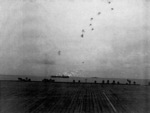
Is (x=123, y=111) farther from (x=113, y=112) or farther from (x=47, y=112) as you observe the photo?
(x=47, y=112)

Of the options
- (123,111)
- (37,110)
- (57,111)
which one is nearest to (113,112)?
(123,111)

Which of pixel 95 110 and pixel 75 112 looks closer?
pixel 75 112

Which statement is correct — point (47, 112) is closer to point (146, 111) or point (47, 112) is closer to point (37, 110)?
point (37, 110)

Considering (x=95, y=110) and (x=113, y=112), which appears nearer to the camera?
(x=113, y=112)

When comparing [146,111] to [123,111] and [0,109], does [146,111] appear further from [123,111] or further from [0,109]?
[0,109]

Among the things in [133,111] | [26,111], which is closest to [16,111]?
[26,111]

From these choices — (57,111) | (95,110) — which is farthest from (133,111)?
(57,111)

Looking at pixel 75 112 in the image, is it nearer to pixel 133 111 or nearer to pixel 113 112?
pixel 113 112

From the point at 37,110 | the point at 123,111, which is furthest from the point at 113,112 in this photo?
the point at 37,110
